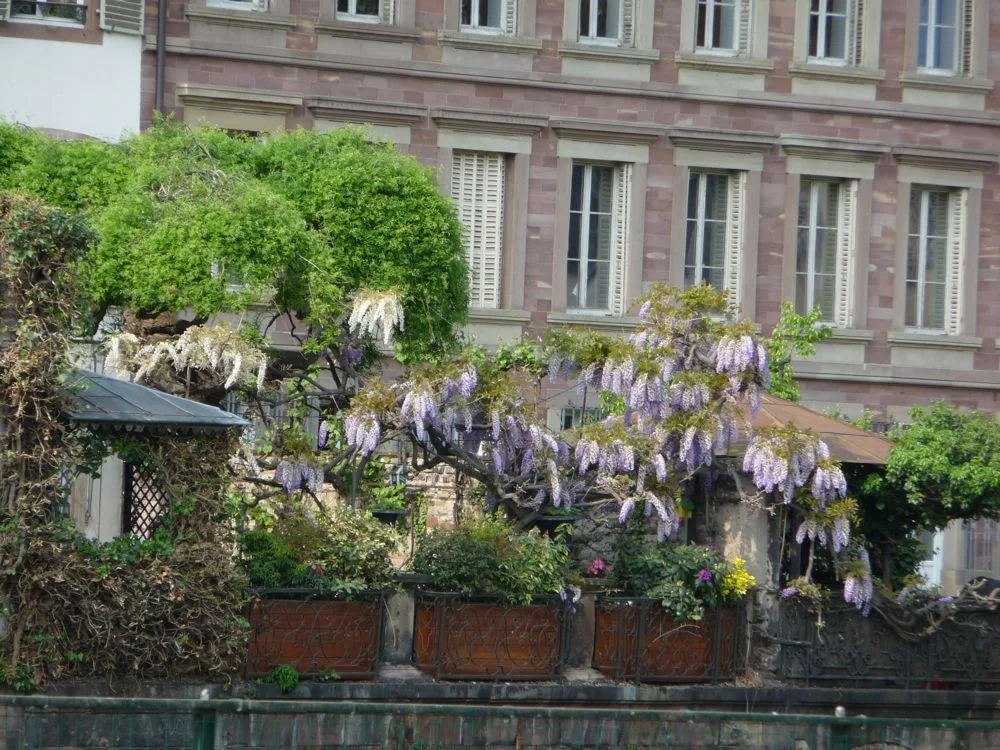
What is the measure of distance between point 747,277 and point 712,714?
60.1 ft

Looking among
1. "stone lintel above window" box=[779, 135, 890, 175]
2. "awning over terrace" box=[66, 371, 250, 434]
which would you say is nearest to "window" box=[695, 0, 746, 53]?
"stone lintel above window" box=[779, 135, 890, 175]

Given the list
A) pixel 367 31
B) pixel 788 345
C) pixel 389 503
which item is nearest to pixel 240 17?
pixel 367 31

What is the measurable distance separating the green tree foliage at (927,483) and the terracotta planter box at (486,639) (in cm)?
407

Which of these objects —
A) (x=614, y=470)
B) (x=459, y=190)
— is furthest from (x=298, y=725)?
(x=459, y=190)

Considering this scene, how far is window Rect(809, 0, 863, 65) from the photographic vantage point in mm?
29938

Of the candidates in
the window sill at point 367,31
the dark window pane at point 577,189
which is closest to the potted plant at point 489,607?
the window sill at point 367,31

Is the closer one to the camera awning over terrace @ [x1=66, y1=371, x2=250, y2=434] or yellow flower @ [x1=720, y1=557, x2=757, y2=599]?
awning over terrace @ [x1=66, y1=371, x2=250, y2=434]

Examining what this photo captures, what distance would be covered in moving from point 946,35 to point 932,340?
4836 mm

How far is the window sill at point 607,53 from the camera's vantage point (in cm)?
2850

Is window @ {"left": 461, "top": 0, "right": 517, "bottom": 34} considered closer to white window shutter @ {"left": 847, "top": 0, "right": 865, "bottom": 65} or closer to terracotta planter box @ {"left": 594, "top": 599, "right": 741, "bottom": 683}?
white window shutter @ {"left": 847, "top": 0, "right": 865, "bottom": 65}

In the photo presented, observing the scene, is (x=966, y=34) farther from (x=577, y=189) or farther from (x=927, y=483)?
(x=927, y=483)

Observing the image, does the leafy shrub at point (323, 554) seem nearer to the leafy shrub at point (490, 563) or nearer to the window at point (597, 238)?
the leafy shrub at point (490, 563)

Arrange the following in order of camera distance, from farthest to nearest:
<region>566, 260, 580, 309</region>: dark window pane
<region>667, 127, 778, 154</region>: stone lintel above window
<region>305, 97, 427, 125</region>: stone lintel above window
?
<region>566, 260, 580, 309</region>: dark window pane
<region>667, 127, 778, 154</region>: stone lintel above window
<region>305, 97, 427, 125</region>: stone lintel above window

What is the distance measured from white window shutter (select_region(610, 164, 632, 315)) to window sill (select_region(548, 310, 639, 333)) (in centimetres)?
24
